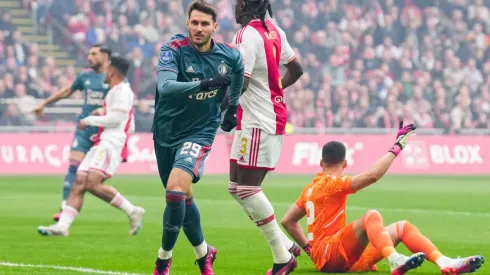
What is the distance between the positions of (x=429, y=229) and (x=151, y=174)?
15.1 meters

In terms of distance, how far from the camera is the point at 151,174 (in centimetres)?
2866

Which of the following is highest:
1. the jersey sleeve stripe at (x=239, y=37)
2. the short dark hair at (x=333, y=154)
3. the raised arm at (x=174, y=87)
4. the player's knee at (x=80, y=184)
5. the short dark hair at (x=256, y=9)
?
the short dark hair at (x=256, y=9)

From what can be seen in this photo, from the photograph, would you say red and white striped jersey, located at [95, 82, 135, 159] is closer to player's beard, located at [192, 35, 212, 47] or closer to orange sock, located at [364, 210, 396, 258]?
player's beard, located at [192, 35, 212, 47]

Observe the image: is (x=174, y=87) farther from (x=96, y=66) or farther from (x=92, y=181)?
(x=96, y=66)

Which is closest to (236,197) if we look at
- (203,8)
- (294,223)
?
(294,223)

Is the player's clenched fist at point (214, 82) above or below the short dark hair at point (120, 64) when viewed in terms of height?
above

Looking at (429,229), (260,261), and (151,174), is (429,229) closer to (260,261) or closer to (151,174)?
(260,261)

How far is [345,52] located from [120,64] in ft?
76.1

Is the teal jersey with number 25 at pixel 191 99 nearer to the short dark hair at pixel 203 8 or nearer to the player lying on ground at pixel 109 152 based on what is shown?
the short dark hair at pixel 203 8

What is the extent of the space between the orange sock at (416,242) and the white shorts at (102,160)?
5.74m

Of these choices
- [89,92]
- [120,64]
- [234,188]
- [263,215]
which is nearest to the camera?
[263,215]

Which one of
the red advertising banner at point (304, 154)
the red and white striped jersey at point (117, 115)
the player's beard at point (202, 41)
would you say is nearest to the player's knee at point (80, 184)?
the red and white striped jersey at point (117, 115)

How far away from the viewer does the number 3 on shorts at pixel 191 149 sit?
29.0ft

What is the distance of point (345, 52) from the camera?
121 ft
